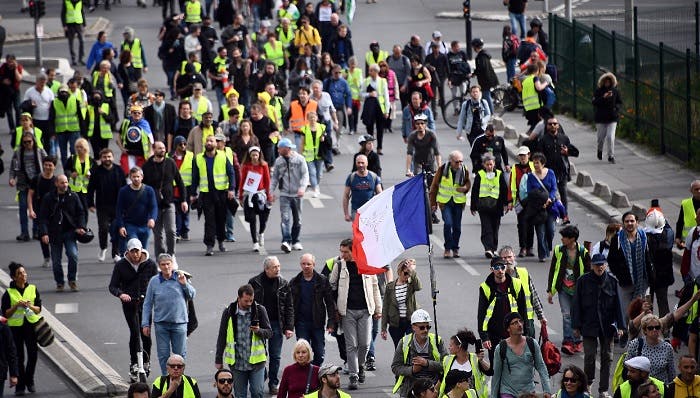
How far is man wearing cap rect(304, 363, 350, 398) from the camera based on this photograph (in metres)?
16.4

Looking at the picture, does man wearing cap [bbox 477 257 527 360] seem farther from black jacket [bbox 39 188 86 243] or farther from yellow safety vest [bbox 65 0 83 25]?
yellow safety vest [bbox 65 0 83 25]

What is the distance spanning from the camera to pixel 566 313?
2122 cm

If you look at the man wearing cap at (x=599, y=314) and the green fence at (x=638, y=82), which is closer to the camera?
the man wearing cap at (x=599, y=314)

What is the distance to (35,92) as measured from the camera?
3334 centimetres

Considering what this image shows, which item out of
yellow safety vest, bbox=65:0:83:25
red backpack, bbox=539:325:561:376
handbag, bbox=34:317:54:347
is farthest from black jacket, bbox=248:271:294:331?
yellow safety vest, bbox=65:0:83:25

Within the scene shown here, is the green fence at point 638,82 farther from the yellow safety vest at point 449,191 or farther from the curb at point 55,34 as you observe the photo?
the curb at point 55,34

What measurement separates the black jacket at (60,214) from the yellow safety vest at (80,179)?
153 cm

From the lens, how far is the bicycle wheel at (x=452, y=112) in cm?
3719

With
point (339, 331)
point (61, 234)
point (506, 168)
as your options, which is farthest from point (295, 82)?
point (339, 331)

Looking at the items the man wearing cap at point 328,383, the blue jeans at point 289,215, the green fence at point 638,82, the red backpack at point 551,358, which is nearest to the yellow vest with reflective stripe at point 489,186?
the blue jeans at point 289,215

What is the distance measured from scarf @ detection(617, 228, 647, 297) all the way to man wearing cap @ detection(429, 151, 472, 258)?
5170 mm

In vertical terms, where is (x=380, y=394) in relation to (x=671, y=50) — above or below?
below

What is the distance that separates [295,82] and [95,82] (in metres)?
4.32

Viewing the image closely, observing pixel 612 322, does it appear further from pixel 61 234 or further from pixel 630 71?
pixel 630 71
